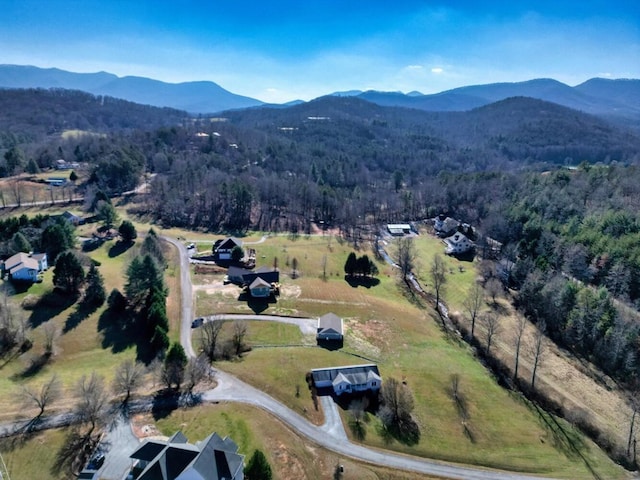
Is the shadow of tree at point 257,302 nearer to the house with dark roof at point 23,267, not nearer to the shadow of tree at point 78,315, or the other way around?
the shadow of tree at point 78,315

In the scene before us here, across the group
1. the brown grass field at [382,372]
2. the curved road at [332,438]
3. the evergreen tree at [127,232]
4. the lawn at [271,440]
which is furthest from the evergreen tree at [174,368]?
the evergreen tree at [127,232]

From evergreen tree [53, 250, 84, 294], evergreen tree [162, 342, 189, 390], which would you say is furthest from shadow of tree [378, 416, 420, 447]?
evergreen tree [53, 250, 84, 294]

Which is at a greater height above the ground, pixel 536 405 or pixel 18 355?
pixel 18 355

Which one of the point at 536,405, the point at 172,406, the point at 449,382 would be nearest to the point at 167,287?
the point at 172,406

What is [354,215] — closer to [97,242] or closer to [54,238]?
[97,242]

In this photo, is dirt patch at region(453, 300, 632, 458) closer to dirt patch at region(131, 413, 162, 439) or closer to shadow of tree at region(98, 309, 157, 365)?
dirt patch at region(131, 413, 162, 439)
